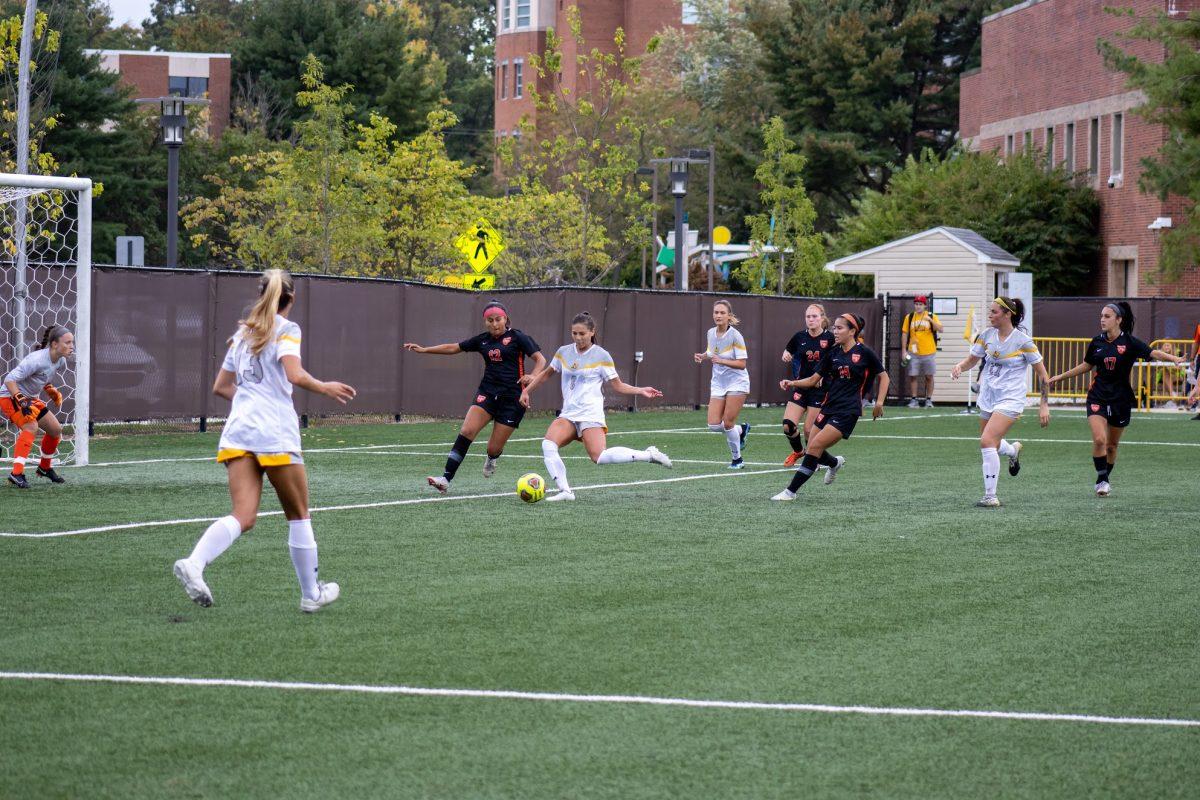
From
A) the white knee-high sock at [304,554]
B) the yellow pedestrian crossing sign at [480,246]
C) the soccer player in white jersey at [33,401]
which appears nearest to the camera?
the white knee-high sock at [304,554]

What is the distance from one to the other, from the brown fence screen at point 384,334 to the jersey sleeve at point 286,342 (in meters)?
15.3

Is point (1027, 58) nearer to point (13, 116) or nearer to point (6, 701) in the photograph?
point (13, 116)

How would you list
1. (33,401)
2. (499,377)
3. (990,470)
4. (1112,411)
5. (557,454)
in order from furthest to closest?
(1112,411) < (499,377) < (33,401) < (990,470) < (557,454)

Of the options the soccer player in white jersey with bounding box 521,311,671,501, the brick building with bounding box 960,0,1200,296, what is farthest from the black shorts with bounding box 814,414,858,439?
the brick building with bounding box 960,0,1200,296

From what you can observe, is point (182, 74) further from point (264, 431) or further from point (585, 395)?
point (264, 431)

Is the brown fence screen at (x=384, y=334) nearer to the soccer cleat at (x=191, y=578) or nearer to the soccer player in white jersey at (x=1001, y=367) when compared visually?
the soccer player in white jersey at (x=1001, y=367)

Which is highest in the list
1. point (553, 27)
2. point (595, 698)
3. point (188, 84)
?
point (553, 27)

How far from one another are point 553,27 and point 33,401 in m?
61.8

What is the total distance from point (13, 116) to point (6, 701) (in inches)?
1089

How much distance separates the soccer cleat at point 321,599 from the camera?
928 centimetres

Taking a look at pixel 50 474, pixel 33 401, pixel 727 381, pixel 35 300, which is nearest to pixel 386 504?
pixel 50 474

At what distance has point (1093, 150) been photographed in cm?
4719

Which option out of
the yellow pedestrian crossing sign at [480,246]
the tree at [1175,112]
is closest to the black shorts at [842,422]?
the yellow pedestrian crossing sign at [480,246]

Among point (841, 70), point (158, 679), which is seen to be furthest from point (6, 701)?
point (841, 70)
